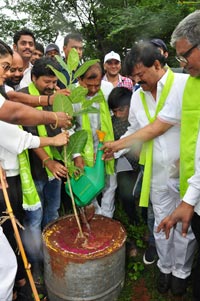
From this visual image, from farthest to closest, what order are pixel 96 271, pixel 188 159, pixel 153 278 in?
pixel 153 278 < pixel 96 271 < pixel 188 159

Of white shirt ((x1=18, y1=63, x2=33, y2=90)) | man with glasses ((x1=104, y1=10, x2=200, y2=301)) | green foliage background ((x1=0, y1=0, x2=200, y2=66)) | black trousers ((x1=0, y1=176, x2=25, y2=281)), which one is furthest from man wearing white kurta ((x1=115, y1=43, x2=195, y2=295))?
green foliage background ((x1=0, y1=0, x2=200, y2=66))

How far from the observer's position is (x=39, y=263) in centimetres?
288

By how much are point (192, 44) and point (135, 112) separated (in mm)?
928

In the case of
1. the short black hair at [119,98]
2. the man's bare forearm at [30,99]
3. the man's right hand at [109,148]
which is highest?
the man's bare forearm at [30,99]

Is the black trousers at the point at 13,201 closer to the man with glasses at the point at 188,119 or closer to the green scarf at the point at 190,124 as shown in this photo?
the man with glasses at the point at 188,119

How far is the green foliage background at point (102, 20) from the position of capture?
6.63 m

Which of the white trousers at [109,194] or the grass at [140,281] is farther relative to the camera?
the white trousers at [109,194]

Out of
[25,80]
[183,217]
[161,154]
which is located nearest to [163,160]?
[161,154]

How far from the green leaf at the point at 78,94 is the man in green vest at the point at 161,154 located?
487 millimetres

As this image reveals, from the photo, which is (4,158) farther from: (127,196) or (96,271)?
(127,196)

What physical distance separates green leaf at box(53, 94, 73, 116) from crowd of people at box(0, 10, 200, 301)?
0.05 m

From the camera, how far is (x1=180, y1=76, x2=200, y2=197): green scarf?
76.8 inches

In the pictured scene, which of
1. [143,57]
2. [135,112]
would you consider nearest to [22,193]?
[135,112]

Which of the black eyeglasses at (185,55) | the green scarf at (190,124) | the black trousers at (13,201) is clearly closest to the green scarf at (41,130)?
the black trousers at (13,201)
